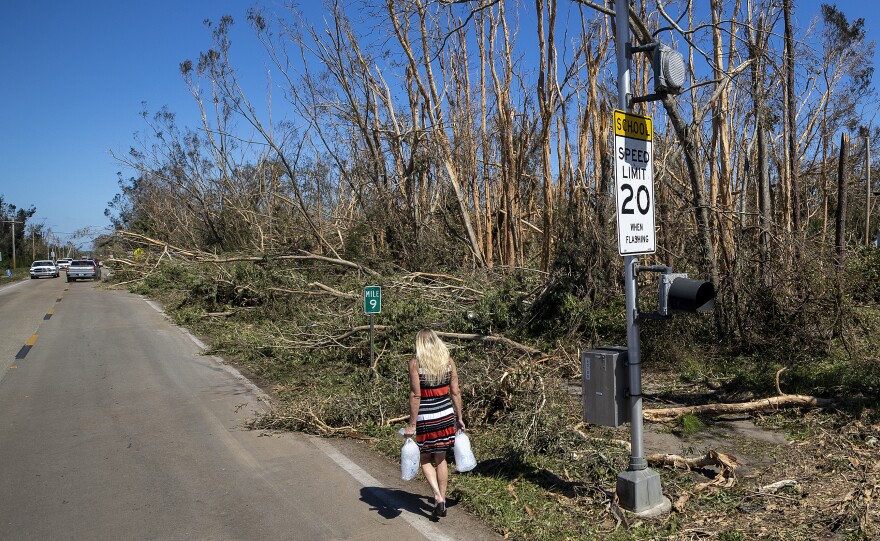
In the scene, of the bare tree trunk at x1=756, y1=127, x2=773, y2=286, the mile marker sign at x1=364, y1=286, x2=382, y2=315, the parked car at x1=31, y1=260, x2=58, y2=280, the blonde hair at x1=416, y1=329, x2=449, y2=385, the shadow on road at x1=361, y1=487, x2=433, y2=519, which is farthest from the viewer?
the parked car at x1=31, y1=260, x2=58, y2=280

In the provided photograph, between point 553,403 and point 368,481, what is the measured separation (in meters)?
2.04

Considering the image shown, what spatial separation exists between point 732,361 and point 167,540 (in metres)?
7.89

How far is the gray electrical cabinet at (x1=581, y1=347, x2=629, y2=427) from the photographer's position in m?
5.27

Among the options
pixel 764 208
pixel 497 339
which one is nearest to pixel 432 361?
pixel 497 339

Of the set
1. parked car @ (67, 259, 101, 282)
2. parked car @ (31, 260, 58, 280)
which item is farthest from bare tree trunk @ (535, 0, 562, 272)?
parked car @ (31, 260, 58, 280)

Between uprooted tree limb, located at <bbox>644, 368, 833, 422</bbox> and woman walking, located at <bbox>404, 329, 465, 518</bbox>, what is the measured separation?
10.2ft

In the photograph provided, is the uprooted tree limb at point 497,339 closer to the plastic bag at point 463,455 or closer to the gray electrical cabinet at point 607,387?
the gray electrical cabinet at point 607,387

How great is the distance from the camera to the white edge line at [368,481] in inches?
201

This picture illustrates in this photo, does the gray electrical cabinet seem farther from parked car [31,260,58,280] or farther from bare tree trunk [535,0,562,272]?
parked car [31,260,58,280]

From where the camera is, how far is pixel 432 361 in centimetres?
540

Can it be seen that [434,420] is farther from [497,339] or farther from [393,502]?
[497,339]

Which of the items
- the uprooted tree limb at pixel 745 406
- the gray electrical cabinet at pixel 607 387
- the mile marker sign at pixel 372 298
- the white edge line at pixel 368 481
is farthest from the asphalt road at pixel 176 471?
the uprooted tree limb at pixel 745 406

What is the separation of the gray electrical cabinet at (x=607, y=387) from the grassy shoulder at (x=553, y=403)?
69 cm

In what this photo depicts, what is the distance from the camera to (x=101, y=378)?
11.9 meters
